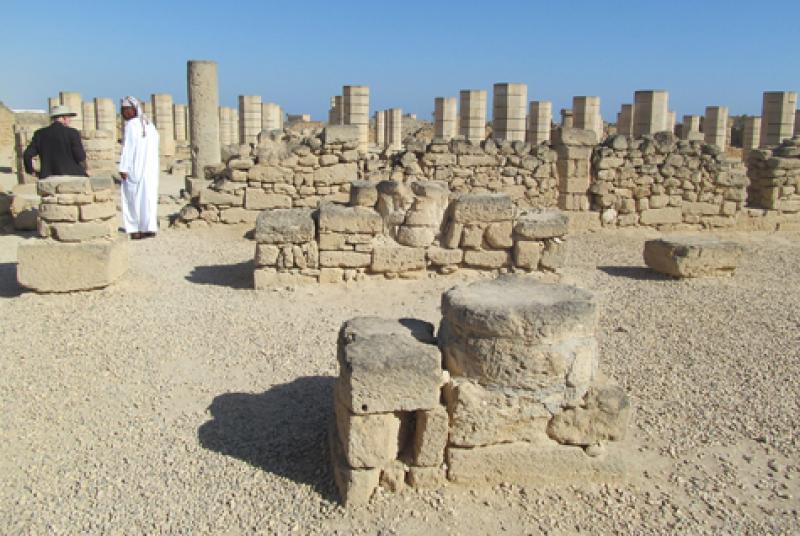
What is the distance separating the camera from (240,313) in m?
7.16

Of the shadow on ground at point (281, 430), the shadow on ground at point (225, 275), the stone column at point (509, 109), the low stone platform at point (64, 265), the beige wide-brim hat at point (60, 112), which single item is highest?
the stone column at point (509, 109)

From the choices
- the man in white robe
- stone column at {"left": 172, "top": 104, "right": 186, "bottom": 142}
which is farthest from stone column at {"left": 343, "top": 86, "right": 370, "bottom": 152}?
stone column at {"left": 172, "top": 104, "right": 186, "bottom": 142}

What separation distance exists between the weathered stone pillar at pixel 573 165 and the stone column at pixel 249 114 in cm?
1011

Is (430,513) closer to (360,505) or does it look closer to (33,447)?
(360,505)

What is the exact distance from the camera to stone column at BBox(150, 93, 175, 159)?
2478cm

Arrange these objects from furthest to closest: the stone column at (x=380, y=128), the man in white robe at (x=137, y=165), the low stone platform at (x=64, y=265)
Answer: the stone column at (x=380, y=128) < the man in white robe at (x=137, y=165) < the low stone platform at (x=64, y=265)

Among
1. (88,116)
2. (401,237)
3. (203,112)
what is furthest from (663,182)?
(88,116)

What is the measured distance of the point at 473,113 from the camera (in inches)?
666

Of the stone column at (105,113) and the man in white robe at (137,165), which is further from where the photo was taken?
the stone column at (105,113)

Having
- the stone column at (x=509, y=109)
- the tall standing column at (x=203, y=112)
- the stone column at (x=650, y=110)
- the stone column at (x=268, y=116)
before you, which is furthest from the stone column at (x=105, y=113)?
the stone column at (x=650, y=110)

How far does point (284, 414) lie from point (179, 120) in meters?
27.3

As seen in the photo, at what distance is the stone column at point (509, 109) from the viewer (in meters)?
15.6

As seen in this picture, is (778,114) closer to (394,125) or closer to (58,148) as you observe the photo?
(394,125)

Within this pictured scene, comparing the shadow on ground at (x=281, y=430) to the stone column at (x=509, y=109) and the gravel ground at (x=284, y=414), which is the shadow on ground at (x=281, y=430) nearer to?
the gravel ground at (x=284, y=414)
